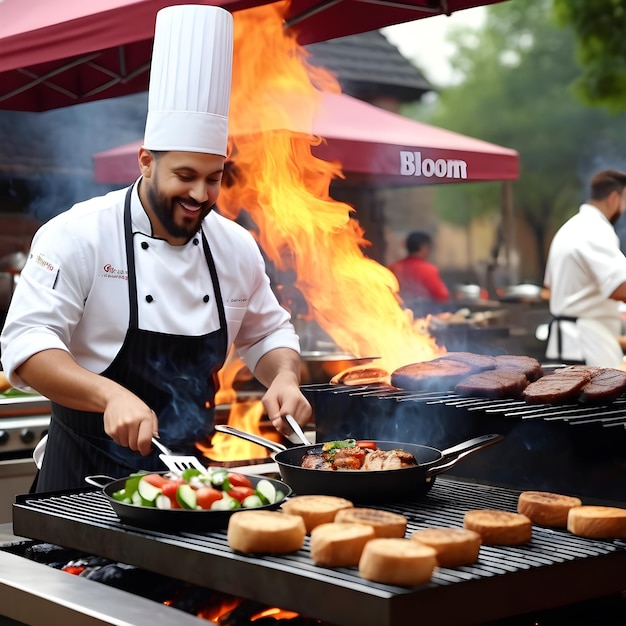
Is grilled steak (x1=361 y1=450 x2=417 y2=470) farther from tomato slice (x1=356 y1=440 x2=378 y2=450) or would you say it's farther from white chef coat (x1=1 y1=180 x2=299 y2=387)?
white chef coat (x1=1 y1=180 x2=299 y2=387)

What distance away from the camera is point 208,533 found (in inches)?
77.4

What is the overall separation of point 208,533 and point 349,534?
0.36m

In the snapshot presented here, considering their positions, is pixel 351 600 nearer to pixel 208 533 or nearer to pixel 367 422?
pixel 208 533

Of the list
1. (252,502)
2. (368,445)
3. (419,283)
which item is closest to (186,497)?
(252,502)

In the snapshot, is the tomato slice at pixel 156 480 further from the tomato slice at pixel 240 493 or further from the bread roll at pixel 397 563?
the bread roll at pixel 397 563

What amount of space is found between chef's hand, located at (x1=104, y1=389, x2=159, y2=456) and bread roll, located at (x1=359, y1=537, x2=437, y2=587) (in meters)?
0.81

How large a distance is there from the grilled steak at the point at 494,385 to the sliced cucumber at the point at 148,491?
4.09 ft

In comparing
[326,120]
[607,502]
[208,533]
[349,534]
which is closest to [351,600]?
[349,534]

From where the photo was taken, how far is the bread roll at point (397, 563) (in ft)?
5.16

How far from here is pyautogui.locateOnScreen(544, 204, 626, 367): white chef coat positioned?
20.8 ft

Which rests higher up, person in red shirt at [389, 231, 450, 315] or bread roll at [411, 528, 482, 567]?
person in red shirt at [389, 231, 450, 315]

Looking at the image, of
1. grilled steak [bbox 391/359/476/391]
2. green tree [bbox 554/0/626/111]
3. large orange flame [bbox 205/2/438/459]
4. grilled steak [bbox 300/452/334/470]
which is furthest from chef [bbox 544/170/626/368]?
green tree [bbox 554/0/626/111]

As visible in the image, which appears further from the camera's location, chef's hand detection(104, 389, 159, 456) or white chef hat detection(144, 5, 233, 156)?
white chef hat detection(144, 5, 233, 156)

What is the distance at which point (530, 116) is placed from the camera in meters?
35.8
